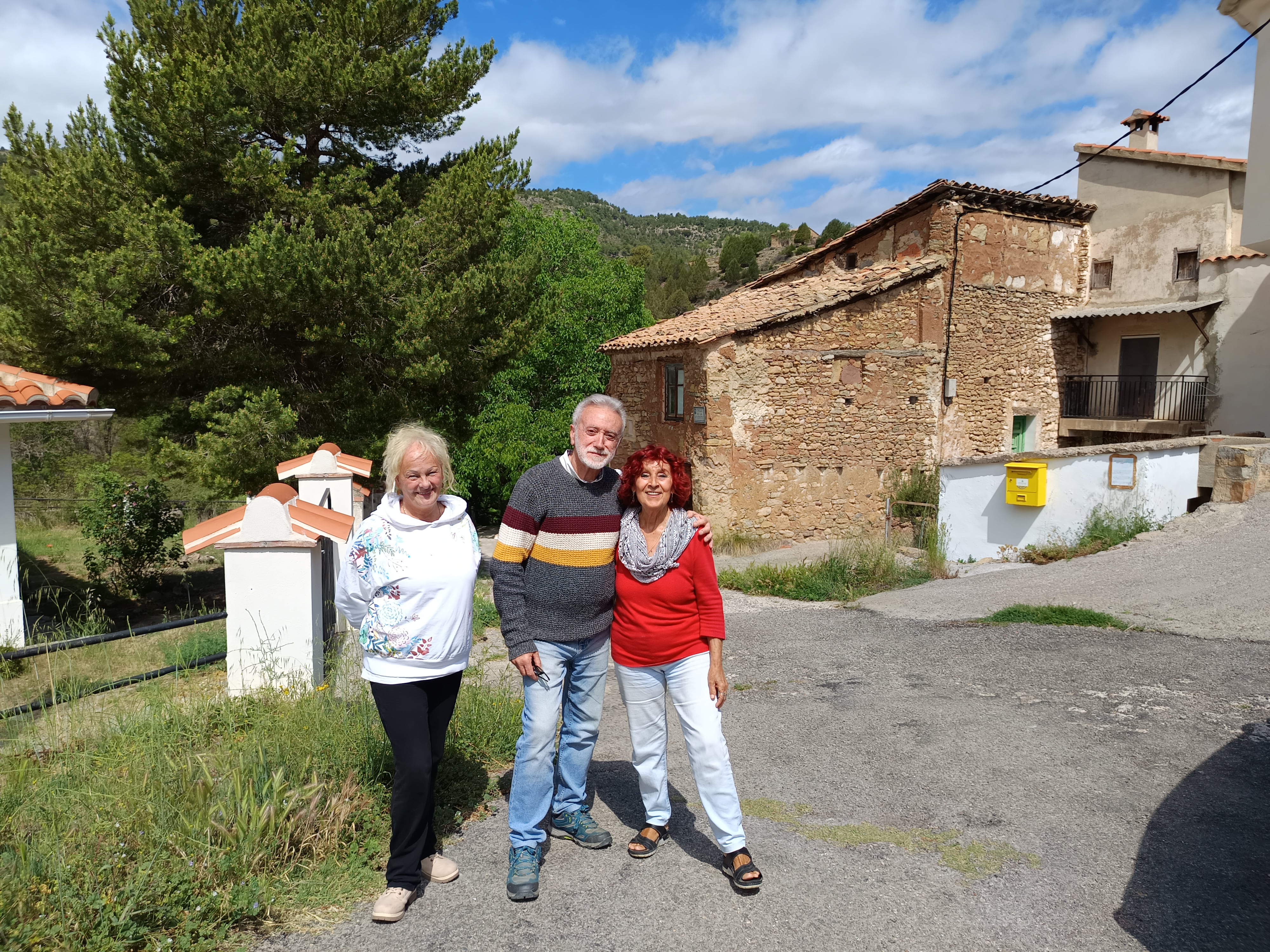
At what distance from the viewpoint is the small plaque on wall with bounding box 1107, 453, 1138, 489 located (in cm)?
1019

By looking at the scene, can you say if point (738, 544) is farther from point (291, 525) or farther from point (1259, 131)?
point (291, 525)

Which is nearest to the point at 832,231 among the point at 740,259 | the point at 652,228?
the point at 740,259

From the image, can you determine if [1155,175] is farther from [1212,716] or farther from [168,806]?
[168,806]

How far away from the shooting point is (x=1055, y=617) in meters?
7.28

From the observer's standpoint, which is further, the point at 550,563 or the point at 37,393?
the point at 37,393

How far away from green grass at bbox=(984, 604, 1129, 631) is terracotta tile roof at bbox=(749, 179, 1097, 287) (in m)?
10.7

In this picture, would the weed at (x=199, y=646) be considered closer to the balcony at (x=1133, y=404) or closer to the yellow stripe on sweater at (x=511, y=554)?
the yellow stripe on sweater at (x=511, y=554)

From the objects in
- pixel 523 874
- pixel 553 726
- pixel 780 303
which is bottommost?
pixel 523 874

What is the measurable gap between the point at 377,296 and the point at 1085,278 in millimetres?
15483

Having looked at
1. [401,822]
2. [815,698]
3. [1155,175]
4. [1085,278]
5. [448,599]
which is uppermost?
[1155,175]

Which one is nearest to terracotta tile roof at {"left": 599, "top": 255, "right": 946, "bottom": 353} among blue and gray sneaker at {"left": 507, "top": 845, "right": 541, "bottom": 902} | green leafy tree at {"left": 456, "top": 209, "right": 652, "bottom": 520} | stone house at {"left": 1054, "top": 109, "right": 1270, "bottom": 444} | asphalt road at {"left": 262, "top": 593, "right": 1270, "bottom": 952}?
green leafy tree at {"left": 456, "top": 209, "right": 652, "bottom": 520}

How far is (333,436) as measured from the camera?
40.6ft

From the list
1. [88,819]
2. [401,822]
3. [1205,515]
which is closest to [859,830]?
[401,822]

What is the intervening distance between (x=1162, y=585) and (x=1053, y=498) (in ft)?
10.3
